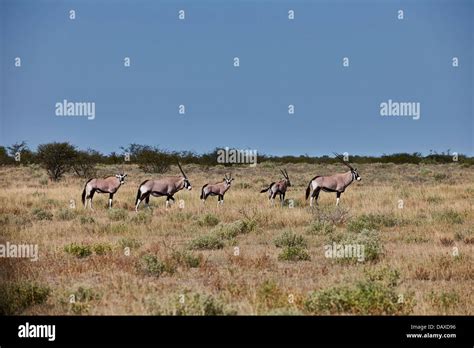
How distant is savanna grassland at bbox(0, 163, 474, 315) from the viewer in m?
8.56

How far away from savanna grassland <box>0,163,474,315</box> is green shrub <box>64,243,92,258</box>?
3 centimetres

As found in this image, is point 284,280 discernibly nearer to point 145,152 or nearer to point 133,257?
point 133,257

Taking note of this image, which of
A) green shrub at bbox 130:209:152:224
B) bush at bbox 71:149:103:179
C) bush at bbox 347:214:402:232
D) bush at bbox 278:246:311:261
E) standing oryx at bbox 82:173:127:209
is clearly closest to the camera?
bush at bbox 278:246:311:261

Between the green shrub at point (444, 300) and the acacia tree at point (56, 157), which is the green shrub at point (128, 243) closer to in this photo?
the green shrub at point (444, 300)

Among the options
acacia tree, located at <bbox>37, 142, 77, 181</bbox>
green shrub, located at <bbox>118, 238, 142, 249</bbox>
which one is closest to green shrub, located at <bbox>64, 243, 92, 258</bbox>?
green shrub, located at <bbox>118, 238, 142, 249</bbox>

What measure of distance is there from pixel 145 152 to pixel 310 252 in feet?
147

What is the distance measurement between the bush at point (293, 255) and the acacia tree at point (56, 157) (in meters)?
35.0

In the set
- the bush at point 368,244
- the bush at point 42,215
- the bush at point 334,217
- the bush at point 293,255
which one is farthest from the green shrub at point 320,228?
the bush at point 42,215

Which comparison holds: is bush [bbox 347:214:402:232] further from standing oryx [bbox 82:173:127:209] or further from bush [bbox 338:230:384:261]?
standing oryx [bbox 82:173:127:209]

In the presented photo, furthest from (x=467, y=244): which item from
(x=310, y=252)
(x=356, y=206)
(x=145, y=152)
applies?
(x=145, y=152)

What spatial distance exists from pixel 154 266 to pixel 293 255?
3.31 m

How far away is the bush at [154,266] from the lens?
11.1 metres

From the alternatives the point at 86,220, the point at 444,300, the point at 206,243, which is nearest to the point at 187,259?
the point at 206,243
